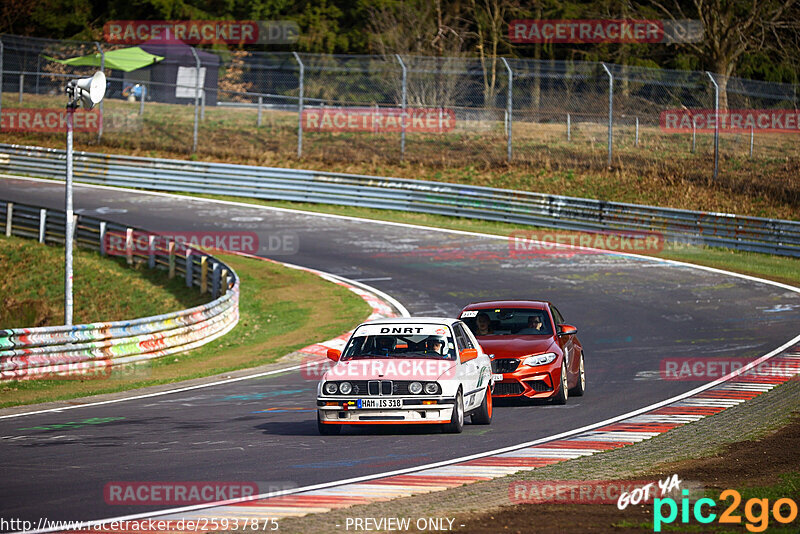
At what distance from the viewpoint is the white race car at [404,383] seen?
36.9ft

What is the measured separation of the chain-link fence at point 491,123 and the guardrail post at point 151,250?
6841 mm

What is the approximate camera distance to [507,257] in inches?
1141

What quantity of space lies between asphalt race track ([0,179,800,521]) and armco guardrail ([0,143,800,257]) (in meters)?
1.98

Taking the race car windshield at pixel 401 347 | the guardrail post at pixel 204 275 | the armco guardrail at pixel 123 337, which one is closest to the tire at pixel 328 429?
the race car windshield at pixel 401 347

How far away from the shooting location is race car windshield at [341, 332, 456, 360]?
11906 mm

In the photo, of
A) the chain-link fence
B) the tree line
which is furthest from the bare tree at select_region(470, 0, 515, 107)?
the chain-link fence

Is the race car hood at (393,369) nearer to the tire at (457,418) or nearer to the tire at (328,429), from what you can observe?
the tire at (457,418)

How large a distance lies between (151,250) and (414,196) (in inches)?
422

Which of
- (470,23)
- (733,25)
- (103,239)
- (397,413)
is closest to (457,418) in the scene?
(397,413)

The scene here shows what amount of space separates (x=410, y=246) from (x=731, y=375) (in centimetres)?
1575

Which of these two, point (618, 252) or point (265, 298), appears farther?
point (618, 252)

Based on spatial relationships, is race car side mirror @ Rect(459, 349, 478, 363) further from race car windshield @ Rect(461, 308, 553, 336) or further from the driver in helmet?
race car windshield @ Rect(461, 308, 553, 336)

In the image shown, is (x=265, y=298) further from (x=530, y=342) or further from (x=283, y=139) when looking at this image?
(x=283, y=139)

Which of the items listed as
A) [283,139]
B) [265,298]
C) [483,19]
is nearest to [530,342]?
[265,298]
